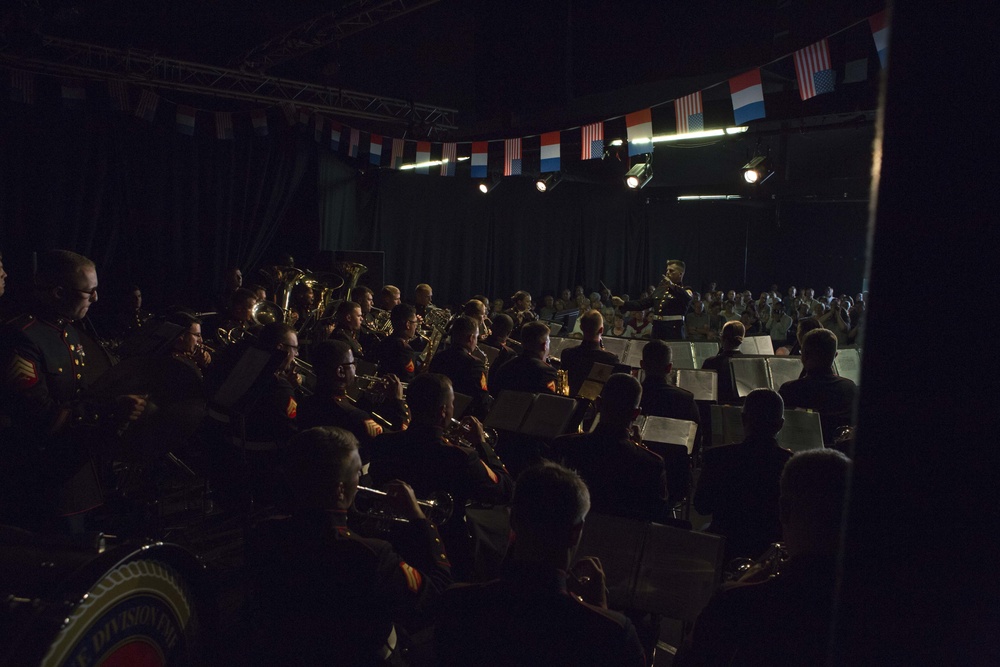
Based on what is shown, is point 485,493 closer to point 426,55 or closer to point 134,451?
point 134,451

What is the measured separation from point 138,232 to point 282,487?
8.78m

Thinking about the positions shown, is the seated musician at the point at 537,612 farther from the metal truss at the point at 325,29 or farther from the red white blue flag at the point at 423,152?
the red white blue flag at the point at 423,152

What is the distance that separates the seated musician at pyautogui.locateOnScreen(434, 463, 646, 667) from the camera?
1538 mm

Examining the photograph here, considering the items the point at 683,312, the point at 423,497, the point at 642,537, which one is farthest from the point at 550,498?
the point at 683,312

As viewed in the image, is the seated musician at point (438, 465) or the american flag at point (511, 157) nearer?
the seated musician at point (438, 465)

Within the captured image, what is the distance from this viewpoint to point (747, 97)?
612cm

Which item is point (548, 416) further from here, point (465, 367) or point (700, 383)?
point (700, 383)

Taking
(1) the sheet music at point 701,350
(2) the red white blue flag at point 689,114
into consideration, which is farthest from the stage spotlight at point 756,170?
(1) the sheet music at point 701,350

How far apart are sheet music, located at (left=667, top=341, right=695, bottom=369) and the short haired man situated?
6.81ft

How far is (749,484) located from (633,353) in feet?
11.1

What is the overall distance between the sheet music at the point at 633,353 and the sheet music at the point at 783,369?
4.08ft

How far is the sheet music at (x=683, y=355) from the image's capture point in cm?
644

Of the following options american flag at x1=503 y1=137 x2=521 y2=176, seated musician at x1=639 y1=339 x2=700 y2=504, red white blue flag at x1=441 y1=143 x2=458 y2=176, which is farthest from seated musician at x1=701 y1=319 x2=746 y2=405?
red white blue flag at x1=441 y1=143 x2=458 y2=176

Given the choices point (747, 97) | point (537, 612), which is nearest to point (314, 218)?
point (747, 97)
